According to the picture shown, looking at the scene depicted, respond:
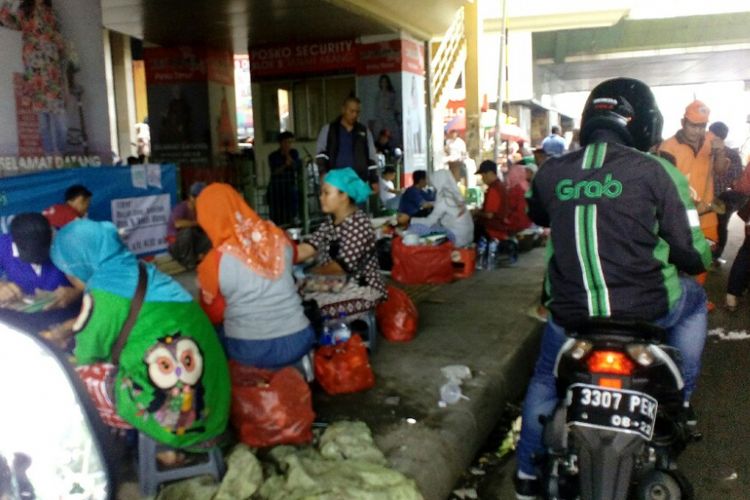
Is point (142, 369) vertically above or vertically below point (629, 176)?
below

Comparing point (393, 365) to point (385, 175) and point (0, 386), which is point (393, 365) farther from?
point (385, 175)

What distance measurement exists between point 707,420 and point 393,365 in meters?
2.00

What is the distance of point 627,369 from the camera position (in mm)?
2748

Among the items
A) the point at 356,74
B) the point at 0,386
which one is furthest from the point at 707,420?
the point at 356,74

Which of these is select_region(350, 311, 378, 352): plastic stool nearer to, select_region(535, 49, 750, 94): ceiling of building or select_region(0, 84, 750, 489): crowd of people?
select_region(0, 84, 750, 489): crowd of people

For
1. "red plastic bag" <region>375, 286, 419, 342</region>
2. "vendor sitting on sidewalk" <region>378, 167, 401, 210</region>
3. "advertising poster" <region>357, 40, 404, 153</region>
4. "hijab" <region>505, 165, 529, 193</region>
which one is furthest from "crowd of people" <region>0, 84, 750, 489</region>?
"advertising poster" <region>357, 40, 404, 153</region>

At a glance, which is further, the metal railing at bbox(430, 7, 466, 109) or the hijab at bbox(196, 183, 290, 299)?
the metal railing at bbox(430, 7, 466, 109)

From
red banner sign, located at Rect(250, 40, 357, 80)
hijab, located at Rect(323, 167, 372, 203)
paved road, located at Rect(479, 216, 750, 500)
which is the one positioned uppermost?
red banner sign, located at Rect(250, 40, 357, 80)

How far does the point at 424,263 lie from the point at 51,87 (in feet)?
13.0

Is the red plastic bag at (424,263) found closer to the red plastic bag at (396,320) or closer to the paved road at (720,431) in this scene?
the red plastic bag at (396,320)

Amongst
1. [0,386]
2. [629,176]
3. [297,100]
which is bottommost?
[0,386]

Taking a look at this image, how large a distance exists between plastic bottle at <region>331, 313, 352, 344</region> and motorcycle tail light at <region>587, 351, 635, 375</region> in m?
2.38

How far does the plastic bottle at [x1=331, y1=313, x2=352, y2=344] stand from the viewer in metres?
5.02

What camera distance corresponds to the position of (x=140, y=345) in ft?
10.4
